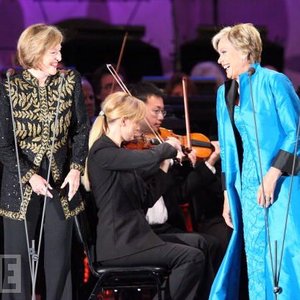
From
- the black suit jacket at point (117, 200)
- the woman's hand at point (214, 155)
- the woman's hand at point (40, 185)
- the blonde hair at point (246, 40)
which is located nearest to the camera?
the woman's hand at point (40, 185)

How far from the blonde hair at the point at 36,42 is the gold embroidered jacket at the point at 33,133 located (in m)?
0.08

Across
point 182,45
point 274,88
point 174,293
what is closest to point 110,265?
point 174,293

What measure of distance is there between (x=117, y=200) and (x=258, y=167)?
79 centimetres

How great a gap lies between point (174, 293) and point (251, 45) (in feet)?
4.44

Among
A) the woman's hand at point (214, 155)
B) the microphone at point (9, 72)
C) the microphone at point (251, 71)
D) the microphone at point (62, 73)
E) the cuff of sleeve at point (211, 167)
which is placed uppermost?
the microphone at point (251, 71)

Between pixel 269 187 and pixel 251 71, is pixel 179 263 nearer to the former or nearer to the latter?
pixel 269 187

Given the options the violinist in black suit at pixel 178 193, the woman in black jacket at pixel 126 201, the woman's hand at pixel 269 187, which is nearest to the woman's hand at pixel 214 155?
the violinist in black suit at pixel 178 193

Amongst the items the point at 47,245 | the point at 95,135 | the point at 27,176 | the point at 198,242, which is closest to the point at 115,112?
the point at 95,135

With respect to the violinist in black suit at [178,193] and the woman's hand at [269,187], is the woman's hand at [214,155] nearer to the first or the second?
the violinist in black suit at [178,193]

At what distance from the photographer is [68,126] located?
17.3 feet

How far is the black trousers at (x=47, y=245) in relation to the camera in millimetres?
5203

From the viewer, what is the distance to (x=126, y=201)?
18.1 ft

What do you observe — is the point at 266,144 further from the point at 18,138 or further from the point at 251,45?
the point at 18,138

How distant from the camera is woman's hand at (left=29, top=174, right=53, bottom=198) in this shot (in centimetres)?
507
